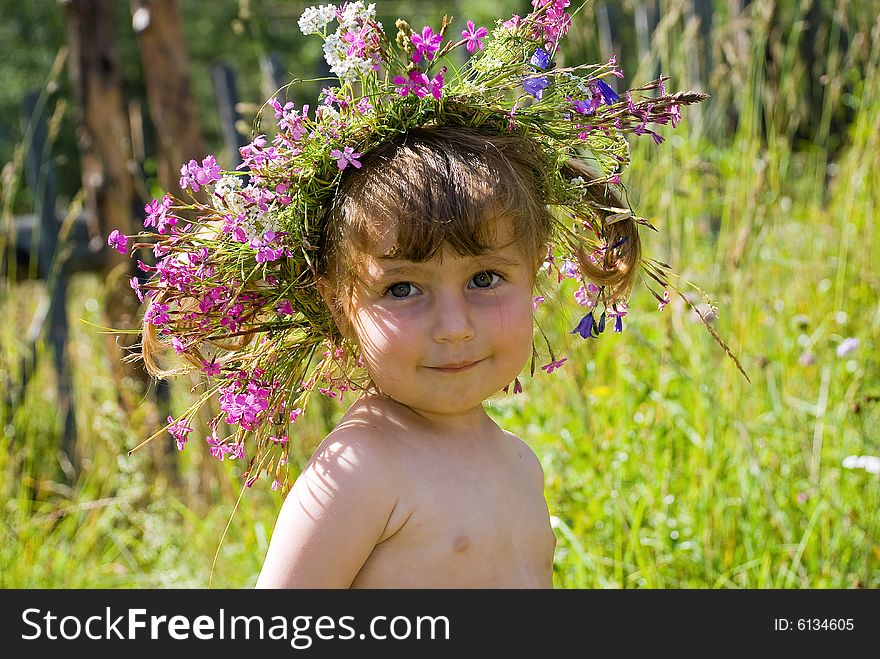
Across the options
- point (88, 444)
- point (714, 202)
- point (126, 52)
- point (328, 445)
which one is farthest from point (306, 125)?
point (126, 52)

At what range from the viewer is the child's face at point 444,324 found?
157 centimetres

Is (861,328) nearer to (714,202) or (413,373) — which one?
(714,202)

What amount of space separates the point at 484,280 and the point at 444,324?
4.6 inches

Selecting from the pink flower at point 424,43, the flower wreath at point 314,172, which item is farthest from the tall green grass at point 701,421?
the pink flower at point 424,43

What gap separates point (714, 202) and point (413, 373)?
1706 mm

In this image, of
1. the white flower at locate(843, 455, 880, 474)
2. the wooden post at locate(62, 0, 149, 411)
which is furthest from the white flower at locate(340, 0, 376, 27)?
the wooden post at locate(62, 0, 149, 411)

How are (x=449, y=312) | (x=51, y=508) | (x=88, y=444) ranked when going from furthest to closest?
(x=88, y=444) < (x=51, y=508) < (x=449, y=312)

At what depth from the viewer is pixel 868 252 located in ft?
9.59

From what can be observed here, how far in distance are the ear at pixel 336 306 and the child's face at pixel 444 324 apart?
2 centimetres

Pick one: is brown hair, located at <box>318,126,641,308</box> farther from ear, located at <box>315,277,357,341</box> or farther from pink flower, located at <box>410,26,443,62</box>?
pink flower, located at <box>410,26,443,62</box>

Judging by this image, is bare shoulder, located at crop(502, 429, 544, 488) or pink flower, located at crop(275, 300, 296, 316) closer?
pink flower, located at crop(275, 300, 296, 316)

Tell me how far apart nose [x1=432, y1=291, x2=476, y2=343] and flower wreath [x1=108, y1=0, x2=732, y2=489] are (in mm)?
207

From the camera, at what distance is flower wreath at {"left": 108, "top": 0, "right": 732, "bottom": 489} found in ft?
5.28

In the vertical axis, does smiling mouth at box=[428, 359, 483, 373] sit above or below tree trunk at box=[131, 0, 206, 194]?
below
